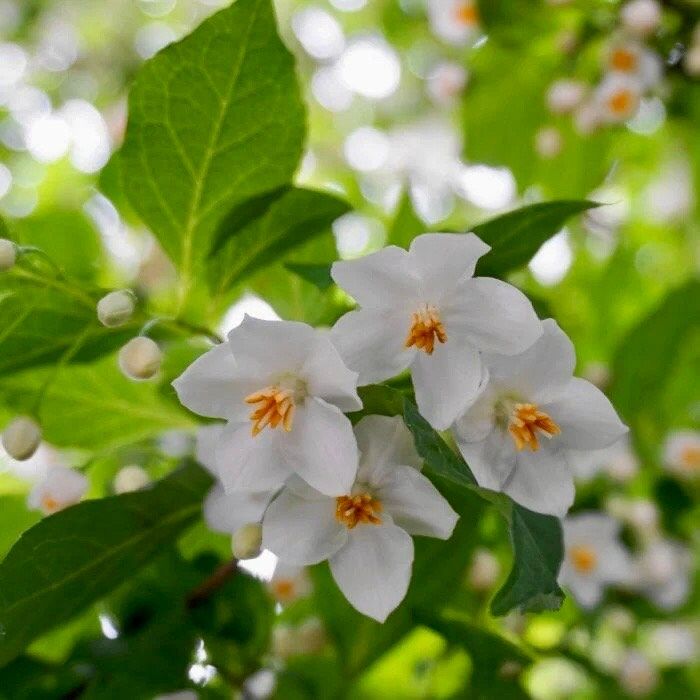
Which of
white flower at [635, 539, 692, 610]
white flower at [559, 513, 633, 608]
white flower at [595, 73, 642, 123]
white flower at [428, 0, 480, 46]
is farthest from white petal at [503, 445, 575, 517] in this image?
white flower at [428, 0, 480, 46]

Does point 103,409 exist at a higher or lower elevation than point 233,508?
lower

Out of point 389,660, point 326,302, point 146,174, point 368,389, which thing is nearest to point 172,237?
point 146,174

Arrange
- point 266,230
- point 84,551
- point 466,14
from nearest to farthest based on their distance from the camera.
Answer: point 84,551, point 266,230, point 466,14

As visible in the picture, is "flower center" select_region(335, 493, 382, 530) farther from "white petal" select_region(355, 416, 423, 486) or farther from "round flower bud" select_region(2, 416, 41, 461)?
"round flower bud" select_region(2, 416, 41, 461)

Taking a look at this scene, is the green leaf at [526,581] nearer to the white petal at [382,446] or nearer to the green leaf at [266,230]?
the white petal at [382,446]

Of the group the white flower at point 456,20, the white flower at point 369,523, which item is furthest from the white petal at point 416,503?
the white flower at point 456,20

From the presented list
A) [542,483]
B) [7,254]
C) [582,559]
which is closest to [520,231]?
[542,483]

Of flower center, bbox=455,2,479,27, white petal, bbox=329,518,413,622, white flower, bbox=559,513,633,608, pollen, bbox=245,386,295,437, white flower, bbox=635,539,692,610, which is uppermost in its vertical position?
pollen, bbox=245,386,295,437

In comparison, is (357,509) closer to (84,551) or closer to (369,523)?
(369,523)
